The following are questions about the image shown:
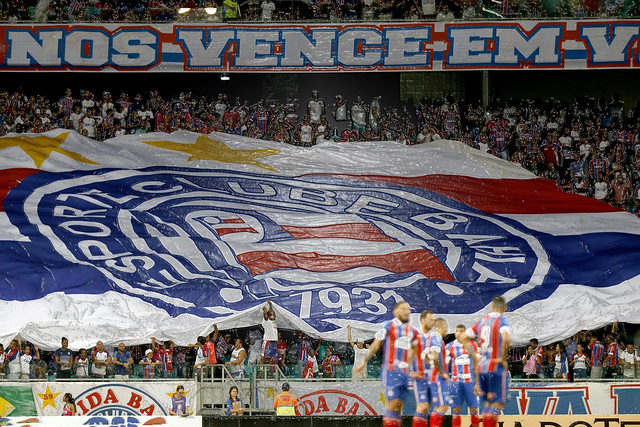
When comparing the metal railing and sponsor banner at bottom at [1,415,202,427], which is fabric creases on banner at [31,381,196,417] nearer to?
the metal railing

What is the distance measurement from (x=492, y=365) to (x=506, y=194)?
11.9m

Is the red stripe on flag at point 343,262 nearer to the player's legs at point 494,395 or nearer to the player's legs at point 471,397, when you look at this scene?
the player's legs at point 471,397

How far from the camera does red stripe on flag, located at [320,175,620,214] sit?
71.7 ft

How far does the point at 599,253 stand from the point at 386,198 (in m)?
4.60

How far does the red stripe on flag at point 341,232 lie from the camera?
20.5 m

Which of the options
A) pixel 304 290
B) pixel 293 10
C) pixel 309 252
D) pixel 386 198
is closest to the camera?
pixel 304 290

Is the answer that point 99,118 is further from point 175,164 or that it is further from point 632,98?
point 632,98

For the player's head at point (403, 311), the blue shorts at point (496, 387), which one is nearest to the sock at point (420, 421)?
the blue shorts at point (496, 387)

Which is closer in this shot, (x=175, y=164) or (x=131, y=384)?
(x=131, y=384)

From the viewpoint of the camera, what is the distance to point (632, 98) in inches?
1094

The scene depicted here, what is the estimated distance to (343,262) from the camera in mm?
19922

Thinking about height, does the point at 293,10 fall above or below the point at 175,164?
above

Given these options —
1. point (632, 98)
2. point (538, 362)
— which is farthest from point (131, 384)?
point (632, 98)

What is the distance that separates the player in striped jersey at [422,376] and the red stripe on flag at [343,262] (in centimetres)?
865
